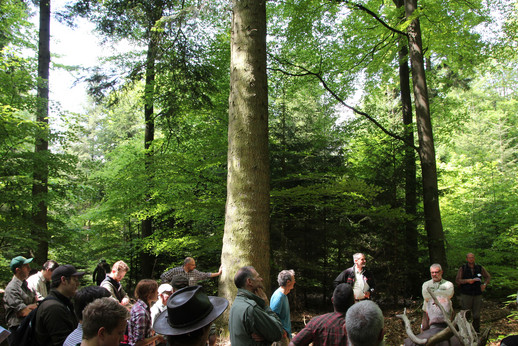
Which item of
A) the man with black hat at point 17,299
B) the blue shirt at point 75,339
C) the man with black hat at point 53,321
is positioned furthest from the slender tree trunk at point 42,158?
the blue shirt at point 75,339

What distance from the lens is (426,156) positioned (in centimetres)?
977

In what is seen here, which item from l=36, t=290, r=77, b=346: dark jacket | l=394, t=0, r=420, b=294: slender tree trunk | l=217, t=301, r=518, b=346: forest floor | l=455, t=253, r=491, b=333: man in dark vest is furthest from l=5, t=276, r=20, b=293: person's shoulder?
l=394, t=0, r=420, b=294: slender tree trunk

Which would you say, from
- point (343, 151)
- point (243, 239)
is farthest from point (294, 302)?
point (243, 239)

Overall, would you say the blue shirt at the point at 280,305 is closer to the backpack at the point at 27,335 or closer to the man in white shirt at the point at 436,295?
the man in white shirt at the point at 436,295

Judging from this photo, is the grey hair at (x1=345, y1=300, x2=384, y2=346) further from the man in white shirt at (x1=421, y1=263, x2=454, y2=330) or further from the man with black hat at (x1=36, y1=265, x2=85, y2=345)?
the man in white shirt at (x1=421, y1=263, x2=454, y2=330)

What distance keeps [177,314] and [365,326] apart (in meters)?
1.15

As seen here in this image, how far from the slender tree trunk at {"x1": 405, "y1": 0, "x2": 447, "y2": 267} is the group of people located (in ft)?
13.2

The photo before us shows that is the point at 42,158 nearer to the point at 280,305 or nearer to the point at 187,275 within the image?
the point at 187,275

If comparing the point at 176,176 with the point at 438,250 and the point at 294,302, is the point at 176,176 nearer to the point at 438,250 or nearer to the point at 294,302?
the point at 294,302

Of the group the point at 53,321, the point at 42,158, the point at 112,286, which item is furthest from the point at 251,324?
the point at 42,158

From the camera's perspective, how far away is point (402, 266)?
1034cm

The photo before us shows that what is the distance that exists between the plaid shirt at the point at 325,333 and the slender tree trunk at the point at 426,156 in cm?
751

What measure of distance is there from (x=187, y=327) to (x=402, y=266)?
386 inches

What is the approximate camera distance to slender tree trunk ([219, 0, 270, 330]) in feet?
15.6
